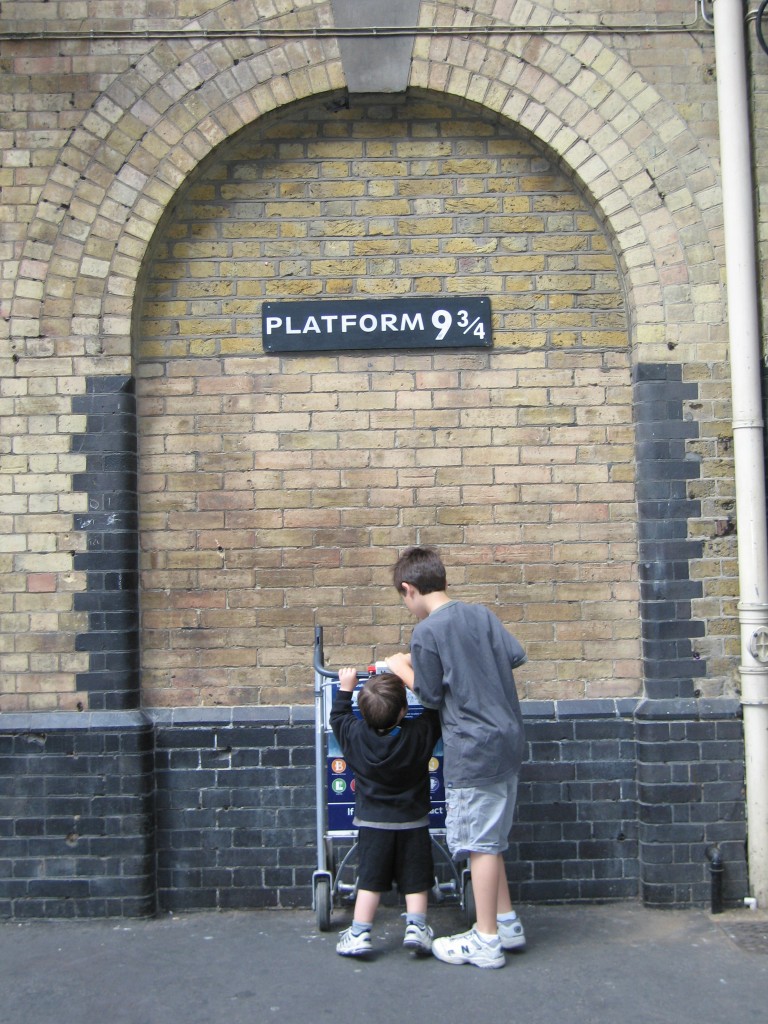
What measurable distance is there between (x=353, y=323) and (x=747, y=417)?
217cm

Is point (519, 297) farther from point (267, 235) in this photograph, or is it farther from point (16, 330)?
point (16, 330)

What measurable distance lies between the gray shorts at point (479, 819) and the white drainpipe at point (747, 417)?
160cm

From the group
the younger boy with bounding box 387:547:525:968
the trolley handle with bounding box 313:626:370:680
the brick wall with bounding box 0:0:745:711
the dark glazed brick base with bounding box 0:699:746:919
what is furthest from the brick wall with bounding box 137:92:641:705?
the younger boy with bounding box 387:547:525:968

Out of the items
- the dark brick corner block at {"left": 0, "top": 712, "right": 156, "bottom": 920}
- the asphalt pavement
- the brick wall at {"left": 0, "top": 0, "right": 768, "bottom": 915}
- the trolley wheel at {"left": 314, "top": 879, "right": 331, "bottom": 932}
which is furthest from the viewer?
the brick wall at {"left": 0, "top": 0, "right": 768, "bottom": 915}

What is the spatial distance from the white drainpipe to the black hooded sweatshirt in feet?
6.10

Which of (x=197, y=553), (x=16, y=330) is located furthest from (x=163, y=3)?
(x=197, y=553)

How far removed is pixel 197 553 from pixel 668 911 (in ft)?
10.3

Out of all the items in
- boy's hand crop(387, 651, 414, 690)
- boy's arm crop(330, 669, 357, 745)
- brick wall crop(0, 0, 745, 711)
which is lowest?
boy's arm crop(330, 669, 357, 745)

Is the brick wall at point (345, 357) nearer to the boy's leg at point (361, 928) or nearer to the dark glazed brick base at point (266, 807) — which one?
the dark glazed brick base at point (266, 807)

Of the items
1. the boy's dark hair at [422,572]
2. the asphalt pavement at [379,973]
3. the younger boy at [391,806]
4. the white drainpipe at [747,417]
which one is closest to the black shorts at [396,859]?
the younger boy at [391,806]

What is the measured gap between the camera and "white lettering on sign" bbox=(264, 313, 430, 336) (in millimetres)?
5391

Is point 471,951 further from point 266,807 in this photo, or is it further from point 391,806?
point 266,807

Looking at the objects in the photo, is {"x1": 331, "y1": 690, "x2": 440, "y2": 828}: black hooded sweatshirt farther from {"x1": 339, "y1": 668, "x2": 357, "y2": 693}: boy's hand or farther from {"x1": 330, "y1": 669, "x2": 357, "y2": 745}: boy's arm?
{"x1": 339, "y1": 668, "x2": 357, "y2": 693}: boy's hand

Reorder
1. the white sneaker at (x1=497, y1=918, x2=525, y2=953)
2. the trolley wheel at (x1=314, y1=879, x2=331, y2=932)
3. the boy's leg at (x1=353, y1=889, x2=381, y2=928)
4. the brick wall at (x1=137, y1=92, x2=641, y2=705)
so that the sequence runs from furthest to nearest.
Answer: the brick wall at (x1=137, y1=92, x2=641, y2=705), the trolley wheel at (x1=314, y1=879, x2=331, y2=932), the white sneaker at (x1=497, y1=918, x2=525, y2=953), the boy's leg at (x1=353, y1=889, x2=381, y2=928)
